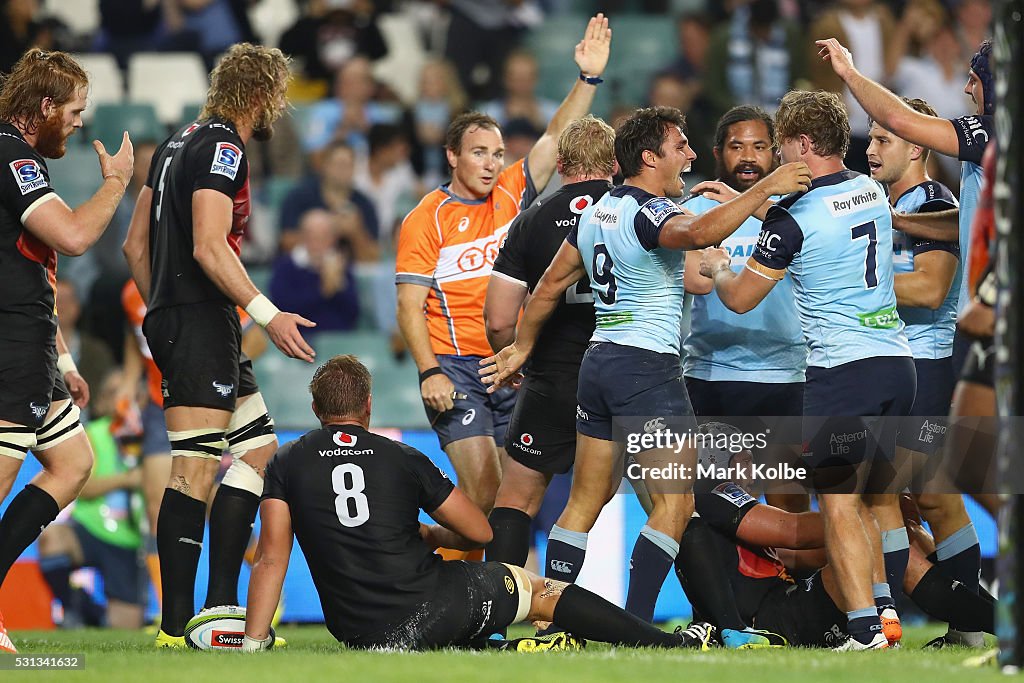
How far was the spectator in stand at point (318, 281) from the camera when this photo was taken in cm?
1116

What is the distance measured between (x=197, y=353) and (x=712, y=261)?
2.52 metres

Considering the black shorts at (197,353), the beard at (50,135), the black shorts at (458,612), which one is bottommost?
the black shorts at (458,612)

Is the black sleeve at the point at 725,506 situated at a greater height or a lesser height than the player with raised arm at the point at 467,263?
lesser

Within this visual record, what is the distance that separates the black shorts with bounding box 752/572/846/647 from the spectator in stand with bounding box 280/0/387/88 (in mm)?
8393

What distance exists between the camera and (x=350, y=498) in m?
5.36

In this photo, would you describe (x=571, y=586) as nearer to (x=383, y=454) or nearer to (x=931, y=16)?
(x=383, y=454)

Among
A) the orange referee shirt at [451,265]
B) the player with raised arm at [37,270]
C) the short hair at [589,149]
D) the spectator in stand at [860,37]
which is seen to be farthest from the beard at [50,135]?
the spectator in stand at [860,37]

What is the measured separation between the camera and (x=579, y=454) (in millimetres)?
5973

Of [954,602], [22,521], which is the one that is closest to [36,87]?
[22,521]

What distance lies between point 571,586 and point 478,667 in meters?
1.05

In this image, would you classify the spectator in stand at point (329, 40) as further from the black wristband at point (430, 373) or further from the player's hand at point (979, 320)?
the player's hand at point (979, 320)

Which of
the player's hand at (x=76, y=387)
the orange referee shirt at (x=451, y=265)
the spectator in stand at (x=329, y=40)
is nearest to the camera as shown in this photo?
the player's hand at (x=76, y=387)

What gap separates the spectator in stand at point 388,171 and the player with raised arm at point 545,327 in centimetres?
591

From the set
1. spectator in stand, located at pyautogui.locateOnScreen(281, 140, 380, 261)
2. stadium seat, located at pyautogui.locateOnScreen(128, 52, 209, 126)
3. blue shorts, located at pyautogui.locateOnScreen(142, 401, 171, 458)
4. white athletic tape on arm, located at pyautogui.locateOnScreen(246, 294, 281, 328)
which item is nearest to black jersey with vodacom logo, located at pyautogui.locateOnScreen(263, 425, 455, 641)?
white athletic tape on arm, located at pyautogui.locateOnScreen(246, 294, 281, 328)
